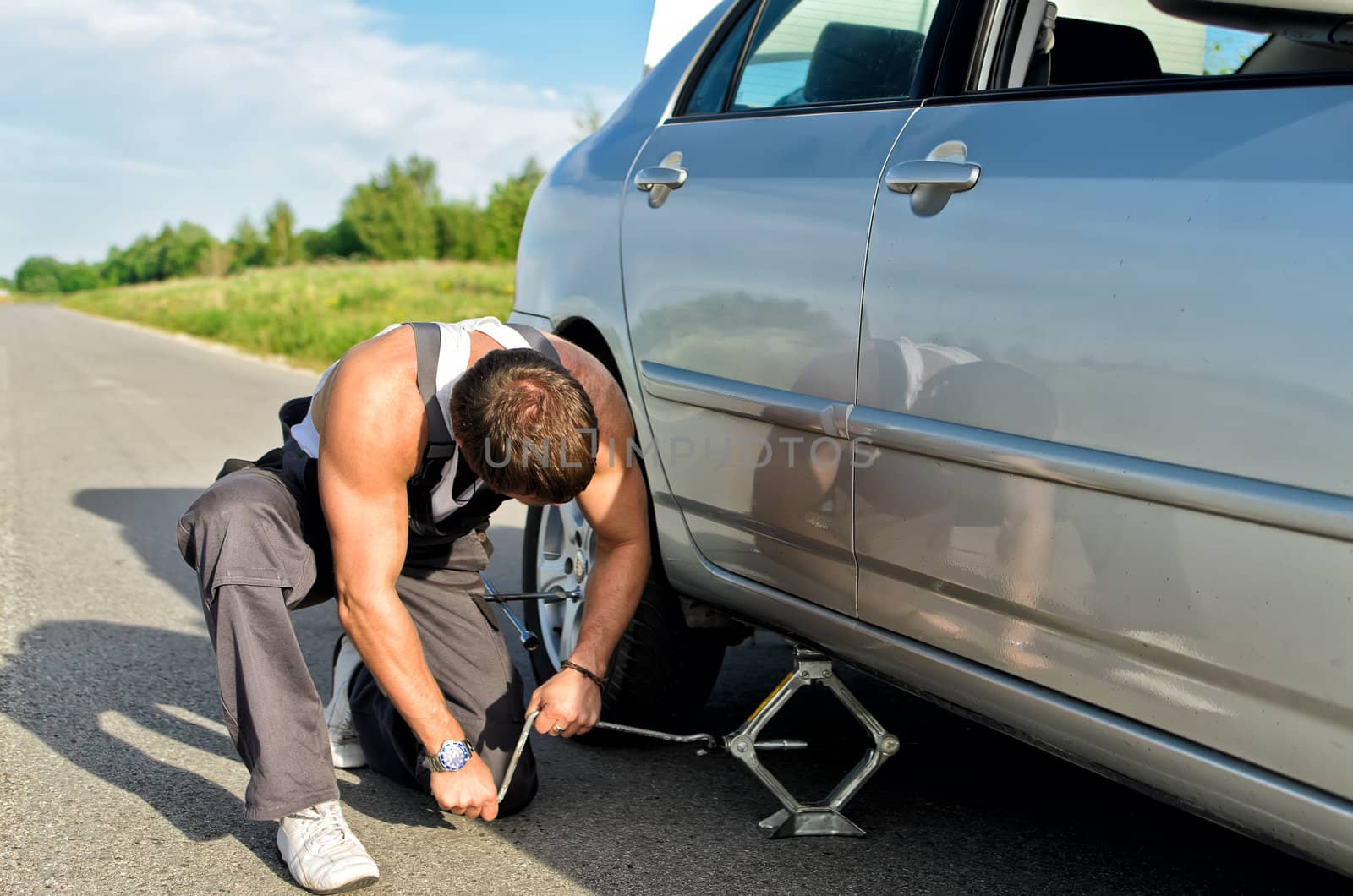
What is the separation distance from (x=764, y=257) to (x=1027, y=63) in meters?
0.53

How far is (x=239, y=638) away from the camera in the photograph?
2016 millimetres

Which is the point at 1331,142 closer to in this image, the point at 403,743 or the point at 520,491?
the point at 520,491

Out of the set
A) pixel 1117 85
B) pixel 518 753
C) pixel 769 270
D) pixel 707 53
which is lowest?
pixel 518 753

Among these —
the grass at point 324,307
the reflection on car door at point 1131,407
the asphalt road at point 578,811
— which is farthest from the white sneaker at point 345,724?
the grass at point 324,307

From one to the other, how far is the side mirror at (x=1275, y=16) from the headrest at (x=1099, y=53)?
0.64 metres

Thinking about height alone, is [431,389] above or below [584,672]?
above

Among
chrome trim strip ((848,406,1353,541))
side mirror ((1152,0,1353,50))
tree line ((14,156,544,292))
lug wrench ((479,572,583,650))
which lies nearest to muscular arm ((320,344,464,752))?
lug wrench ((479,572,583,650))

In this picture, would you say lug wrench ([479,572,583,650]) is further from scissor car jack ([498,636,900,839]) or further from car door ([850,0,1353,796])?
car door ([850,0,1353,796])

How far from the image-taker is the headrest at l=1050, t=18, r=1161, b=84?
205 cm

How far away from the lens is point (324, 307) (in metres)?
22.4

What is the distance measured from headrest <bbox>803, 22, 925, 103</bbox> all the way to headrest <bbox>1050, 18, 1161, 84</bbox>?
0.25 meters

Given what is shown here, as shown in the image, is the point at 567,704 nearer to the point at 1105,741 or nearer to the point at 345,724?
the point at 345,724

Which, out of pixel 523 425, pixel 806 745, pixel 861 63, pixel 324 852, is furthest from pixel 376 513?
pixel 861 63

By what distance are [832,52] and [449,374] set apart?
97 cm
